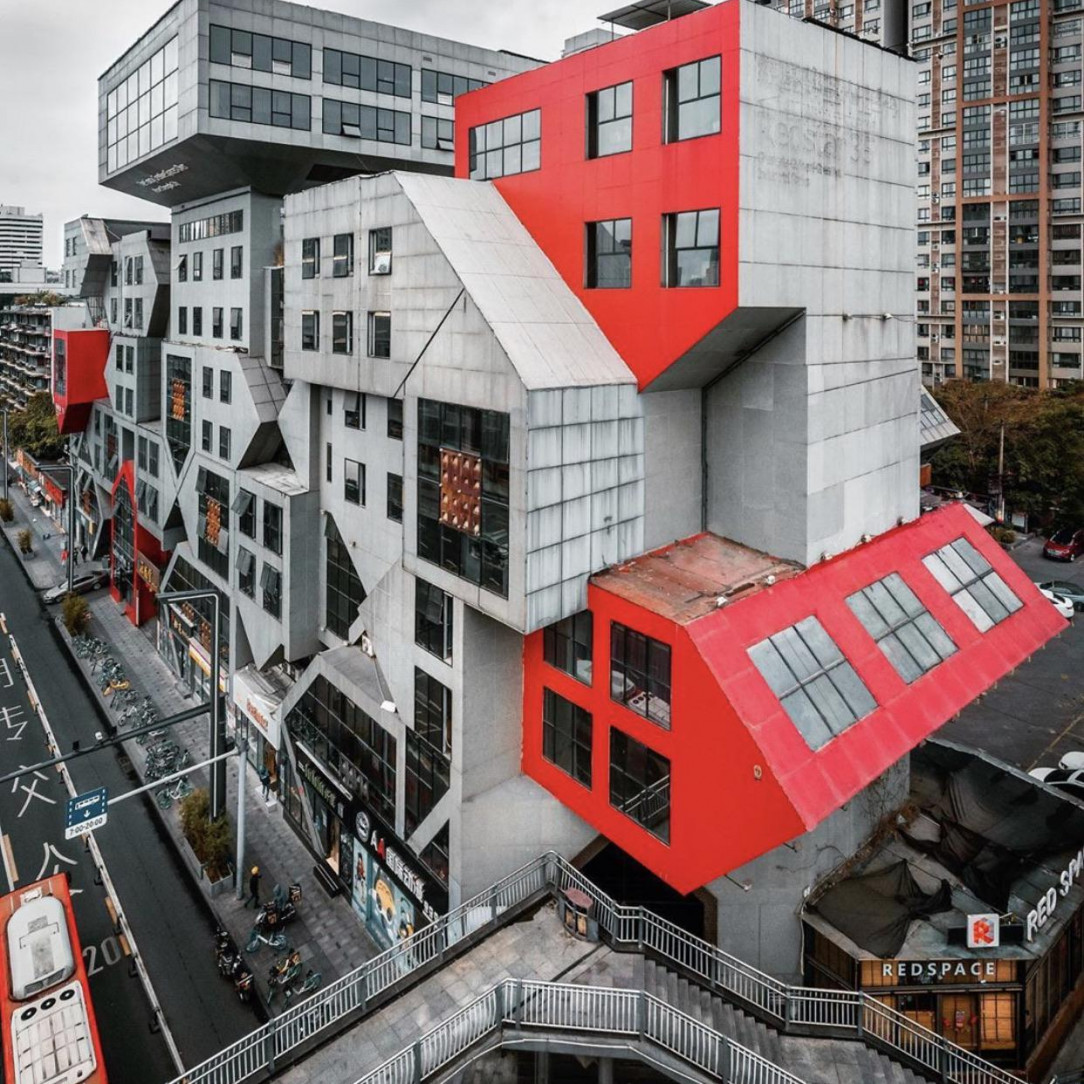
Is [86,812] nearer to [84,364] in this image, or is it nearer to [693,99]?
[693,99]

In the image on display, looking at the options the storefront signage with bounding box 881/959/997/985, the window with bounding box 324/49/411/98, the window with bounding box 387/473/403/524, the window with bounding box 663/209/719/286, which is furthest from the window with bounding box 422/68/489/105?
the storefront signage with bounding box 881/959/997/985

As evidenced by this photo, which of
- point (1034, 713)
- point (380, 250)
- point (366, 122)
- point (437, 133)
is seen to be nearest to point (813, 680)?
point (380, 250)

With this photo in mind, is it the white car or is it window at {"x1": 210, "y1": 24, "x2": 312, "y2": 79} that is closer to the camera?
window at {"x1": 210, "y1": 24, "x2": 312, "y2": 79}

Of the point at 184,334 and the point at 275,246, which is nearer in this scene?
the point at 275,246

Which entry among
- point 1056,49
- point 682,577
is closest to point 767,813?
point 682,577

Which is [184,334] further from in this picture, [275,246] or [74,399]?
[74,399]

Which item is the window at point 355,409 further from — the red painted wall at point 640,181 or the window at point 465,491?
the red painted wall at point 640,181

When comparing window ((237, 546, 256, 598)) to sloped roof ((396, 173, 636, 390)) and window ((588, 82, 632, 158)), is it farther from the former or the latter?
window ((588, 82, 632, 158))
